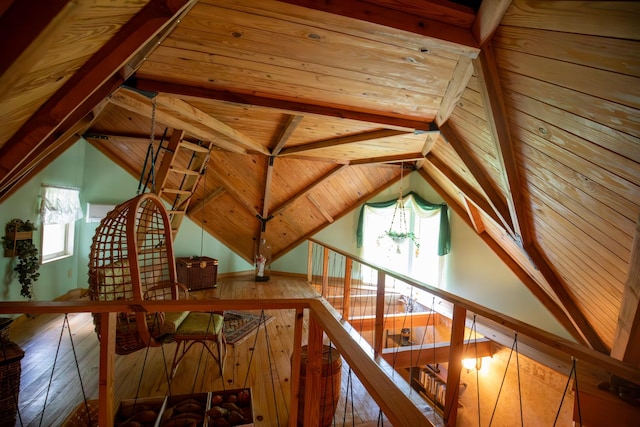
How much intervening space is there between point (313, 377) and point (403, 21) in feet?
5.69

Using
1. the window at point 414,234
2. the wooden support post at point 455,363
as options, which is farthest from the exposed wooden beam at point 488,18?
the window at point 414,234

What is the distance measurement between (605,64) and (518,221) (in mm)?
1877

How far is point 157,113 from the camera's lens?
3020 mm

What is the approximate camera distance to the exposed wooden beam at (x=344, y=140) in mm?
3098

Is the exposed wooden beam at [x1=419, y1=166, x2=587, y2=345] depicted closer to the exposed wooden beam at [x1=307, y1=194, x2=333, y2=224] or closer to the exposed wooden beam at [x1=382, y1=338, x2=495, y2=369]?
the exposed wooden beam at [x1=382, y1=338, x2=495, y2=369]

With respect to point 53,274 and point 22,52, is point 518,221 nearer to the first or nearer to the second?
point 22,52

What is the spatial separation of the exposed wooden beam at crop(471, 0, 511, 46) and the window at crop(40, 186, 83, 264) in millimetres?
5284

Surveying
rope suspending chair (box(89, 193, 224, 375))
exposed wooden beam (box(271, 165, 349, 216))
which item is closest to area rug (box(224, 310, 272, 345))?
rope suspending chair (box(89, 193, 224, 375))

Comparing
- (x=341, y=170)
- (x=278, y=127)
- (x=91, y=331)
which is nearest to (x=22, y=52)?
(x=278, y=127)

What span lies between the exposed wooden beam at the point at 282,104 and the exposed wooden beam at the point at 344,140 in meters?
0.33

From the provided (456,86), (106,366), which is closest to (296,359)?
(106,366)

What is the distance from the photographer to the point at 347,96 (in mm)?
2311

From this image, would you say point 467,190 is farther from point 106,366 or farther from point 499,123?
point 106,366

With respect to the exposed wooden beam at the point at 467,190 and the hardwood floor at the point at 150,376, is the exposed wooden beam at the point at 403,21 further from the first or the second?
the exposed wooden beam at the point at 467,190
